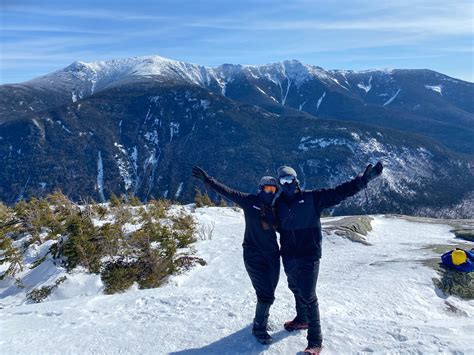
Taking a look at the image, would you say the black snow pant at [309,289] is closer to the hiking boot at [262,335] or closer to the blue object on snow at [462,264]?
the hiking boot at [262,335]

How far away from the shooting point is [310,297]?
5.86 meters

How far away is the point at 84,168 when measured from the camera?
608 ft

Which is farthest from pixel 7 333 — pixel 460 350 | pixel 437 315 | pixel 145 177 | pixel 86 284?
pixel 145 177

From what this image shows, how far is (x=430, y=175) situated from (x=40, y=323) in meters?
168

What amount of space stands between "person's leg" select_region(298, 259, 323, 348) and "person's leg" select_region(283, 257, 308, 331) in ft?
0.34

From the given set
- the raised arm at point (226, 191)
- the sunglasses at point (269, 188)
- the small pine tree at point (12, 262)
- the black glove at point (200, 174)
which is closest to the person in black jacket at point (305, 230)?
the sunglasses at point (269, 188)

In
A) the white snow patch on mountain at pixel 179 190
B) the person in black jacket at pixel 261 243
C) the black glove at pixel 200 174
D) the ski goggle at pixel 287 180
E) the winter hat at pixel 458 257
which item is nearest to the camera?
the ski goggle at pixel 287 180

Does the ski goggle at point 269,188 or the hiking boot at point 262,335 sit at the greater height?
the ski goggle at point 269,188

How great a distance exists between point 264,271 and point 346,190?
1673 mm

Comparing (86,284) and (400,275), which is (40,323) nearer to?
(86,284)

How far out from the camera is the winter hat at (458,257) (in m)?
9.85

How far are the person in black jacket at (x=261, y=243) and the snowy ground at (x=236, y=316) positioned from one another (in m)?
0.50

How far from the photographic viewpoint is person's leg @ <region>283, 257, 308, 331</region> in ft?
19.5

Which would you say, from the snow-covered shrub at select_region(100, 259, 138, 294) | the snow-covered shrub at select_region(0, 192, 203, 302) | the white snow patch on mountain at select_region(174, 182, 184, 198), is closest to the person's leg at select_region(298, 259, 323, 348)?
the snow-covered shrub at select_region(0, 192, 203, 302)
